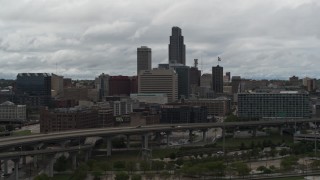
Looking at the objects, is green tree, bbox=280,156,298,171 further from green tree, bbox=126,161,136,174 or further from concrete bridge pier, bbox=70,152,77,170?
concrete bridge pier, bbox=70,152,77,170

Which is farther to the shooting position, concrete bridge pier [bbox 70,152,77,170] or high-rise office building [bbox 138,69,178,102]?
high-rise office building [bbox 138,69,178,102]

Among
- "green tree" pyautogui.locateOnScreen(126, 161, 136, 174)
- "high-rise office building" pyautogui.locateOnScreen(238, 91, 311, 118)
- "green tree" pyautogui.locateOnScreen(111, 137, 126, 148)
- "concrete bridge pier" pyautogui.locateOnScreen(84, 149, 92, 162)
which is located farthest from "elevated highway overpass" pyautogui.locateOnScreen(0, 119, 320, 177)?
"high-rise office building" pyautogui.locateOnScreen(238, 91, 311, 118)

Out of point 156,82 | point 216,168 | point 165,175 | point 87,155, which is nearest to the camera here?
point 165,175

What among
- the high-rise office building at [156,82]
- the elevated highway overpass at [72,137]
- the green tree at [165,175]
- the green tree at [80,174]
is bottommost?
the green tree at [165,175]

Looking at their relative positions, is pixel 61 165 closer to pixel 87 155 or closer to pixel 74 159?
pixel 74 159

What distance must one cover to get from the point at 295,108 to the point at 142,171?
84431 mm

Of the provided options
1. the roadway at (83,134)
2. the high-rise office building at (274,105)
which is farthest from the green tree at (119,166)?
the high-rise office building at (274,105)

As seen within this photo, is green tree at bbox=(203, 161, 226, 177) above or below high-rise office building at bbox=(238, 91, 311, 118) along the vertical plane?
below

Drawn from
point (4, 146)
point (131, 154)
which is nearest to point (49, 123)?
point (131, 154)

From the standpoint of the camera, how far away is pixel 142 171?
191 feet

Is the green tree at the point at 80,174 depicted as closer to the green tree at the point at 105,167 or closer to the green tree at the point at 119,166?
the green tree at the point at 105,167

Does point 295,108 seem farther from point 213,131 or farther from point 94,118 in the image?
point 94,118

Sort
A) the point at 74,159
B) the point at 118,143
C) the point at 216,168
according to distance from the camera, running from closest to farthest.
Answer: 1. the point at 216,168
2. the point at 74,159
3. the point at 118,143

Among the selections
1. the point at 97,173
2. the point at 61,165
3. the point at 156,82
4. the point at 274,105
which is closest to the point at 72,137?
the point at 61,165
